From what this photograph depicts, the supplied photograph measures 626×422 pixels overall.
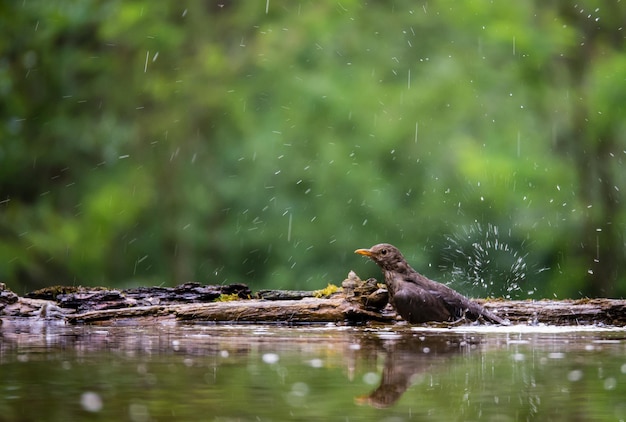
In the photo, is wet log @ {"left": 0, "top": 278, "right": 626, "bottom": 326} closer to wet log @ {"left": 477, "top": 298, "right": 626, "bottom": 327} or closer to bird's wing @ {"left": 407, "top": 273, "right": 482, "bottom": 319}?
wet log @ {"left": 477, "top": 298, "right": 626, "bottom": 327}

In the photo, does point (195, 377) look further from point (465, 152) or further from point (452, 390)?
point (465, 152)

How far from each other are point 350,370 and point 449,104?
12806 millimetres

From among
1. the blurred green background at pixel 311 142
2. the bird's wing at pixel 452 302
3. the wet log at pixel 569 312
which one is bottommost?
the wet log at pixel 569 312

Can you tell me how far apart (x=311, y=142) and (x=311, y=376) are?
13244mm

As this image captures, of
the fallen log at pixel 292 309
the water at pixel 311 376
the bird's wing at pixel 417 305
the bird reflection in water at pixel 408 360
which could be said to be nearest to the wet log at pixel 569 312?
the fallen log at pixel 292 309

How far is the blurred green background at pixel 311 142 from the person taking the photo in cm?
1489

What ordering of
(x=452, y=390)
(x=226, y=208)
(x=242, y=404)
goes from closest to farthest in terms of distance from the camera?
(x=242, y=404) < (x=452, y=390) < (x=226, y=208)

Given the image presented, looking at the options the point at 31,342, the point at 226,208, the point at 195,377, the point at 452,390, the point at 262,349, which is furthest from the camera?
the point at 226,208

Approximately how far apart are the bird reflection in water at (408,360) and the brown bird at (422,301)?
3.49 feet

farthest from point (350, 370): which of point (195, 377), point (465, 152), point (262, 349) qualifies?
point (465, 152)

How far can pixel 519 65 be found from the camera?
16016 millimetres

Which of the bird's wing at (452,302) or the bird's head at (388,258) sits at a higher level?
the bird's head at (388,258)

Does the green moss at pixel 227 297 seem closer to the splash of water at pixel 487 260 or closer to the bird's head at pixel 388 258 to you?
the bird's head at pixel 388 258

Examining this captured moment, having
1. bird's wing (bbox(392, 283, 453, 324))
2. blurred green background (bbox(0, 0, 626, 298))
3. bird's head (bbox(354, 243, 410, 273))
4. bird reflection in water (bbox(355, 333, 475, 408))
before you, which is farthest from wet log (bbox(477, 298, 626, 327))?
blurred green background (bbox(0, 0, 626, 298))
